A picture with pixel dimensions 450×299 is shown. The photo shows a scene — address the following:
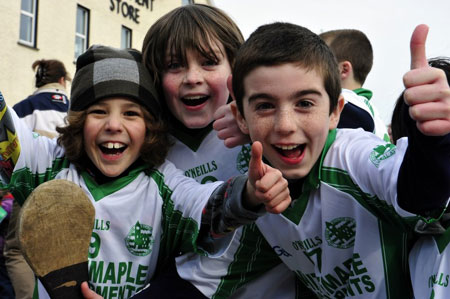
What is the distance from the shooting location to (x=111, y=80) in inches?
87.9

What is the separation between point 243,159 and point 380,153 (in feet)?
2.63

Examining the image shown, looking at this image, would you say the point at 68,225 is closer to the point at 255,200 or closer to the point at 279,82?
the point at 255,200

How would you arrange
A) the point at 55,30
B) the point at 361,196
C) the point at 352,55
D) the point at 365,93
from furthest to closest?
the point at 55,30 < the point at 352,55 < the point at 365,93 < the point at 361,196

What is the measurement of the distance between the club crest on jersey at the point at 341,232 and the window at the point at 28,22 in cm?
1195

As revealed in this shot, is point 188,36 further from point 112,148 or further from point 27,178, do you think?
point 27,178

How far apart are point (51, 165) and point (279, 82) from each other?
1.13m

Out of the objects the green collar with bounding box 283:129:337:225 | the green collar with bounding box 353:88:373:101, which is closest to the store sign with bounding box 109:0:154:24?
the green collar with bounding box 353:88:373:101

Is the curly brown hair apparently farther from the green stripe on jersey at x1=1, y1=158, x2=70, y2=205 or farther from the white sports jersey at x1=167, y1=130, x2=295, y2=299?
the white sports jersey at x1=167, y1=130, x2=295, y2=299

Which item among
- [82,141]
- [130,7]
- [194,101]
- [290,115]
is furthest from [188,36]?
[130,7]

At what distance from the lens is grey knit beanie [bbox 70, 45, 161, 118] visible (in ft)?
7.31

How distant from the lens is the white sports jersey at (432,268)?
1680mm

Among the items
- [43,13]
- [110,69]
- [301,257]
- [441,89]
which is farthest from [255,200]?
[43,13]

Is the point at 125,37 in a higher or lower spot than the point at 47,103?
higher

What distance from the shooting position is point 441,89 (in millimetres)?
1348
